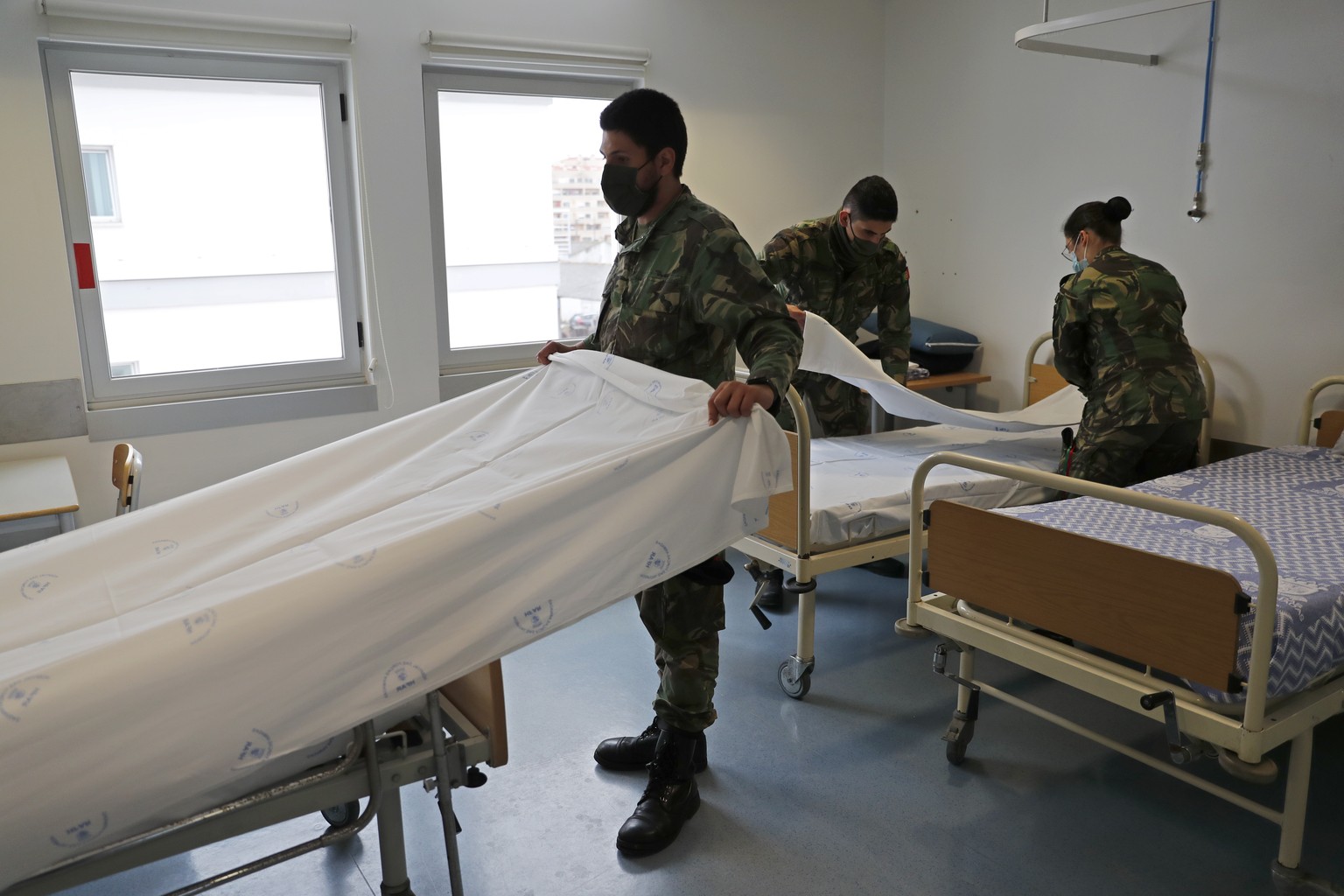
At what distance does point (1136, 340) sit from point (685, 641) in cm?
194

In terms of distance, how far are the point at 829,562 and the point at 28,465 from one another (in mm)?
2842

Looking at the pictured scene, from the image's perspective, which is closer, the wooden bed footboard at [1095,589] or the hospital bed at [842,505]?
the wooden bed footboard at [1095,589]

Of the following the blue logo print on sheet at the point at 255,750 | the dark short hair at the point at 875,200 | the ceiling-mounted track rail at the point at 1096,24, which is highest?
the ceiling-mounted track rail at the point at 1096,24

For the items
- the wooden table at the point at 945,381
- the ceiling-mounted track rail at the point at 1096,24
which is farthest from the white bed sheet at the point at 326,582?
the wooden table at the point at 945,381

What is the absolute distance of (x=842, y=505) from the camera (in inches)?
122

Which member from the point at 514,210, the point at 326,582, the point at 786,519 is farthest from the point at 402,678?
the point at 514,210

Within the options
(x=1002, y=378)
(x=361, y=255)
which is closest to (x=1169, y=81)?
(x=1002, y=378)

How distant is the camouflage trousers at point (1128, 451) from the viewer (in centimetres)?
328

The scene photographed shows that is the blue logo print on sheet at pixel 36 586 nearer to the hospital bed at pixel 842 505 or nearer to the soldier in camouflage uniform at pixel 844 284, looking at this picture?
the hospital bed at pixel 842 505

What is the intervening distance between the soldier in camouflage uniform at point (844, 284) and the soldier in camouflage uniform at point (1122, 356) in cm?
74

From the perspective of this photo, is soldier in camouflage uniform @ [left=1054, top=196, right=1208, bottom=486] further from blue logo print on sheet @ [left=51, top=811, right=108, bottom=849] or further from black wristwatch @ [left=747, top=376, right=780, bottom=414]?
blue logo print on sheet @ [left=51, top=811, right=108, bottom=849]

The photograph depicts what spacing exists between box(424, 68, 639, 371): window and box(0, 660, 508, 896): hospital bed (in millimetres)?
2807

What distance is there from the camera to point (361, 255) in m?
4.16

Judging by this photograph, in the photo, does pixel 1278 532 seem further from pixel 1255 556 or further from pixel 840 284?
pixel 840 284
